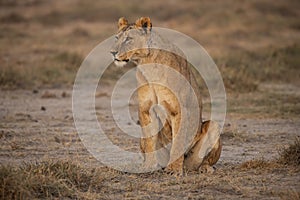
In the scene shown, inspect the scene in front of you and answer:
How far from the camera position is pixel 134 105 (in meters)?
13.1

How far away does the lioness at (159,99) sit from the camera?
695cm

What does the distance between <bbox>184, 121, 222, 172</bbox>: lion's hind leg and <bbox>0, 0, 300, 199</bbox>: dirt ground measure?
0.14 metres

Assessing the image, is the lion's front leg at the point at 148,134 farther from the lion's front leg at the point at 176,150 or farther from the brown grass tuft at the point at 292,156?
the brown grass tuft at the point at 292,156

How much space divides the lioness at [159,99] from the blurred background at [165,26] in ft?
23.5

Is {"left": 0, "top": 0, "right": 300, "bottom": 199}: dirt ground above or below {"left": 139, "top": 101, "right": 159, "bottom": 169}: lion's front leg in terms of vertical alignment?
below

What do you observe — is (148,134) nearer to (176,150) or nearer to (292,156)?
(176,150)

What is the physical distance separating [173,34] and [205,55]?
6748 mm

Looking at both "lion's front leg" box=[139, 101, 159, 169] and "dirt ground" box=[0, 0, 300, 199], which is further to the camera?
"lion's front leg" box=[139, 101, 159, 169]

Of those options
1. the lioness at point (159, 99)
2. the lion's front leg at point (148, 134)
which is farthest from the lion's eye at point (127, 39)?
the lion's front leg at point (148, 134)

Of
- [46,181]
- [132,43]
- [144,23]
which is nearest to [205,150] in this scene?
[132,43]

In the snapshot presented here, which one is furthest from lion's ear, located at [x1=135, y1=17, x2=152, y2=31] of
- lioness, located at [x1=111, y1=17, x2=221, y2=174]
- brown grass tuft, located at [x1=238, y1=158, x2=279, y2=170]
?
brown grass tuft, located at [x1=238, y1=158, x2=279, y2=170]

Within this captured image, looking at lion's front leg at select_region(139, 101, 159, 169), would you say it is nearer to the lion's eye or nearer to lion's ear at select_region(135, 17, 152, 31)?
the lion's eye

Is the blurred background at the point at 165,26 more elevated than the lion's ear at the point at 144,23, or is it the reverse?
the lion's ear at the point at 144,23

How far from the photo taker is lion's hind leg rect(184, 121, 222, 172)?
7.32 meters
